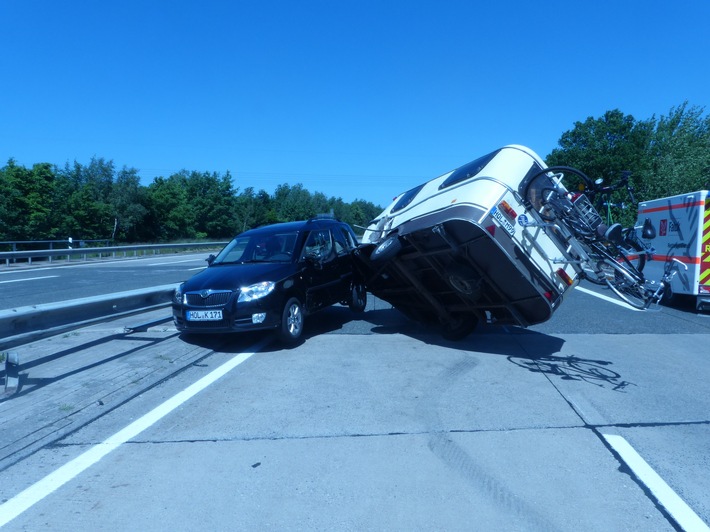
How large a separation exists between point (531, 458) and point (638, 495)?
2.71 ft

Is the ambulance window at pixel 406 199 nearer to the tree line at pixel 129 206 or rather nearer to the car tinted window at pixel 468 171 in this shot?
the car tinted window at pixel 468 171

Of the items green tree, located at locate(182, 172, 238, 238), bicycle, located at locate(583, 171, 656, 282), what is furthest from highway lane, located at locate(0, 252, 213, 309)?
green tree, located at locate(182, 172, 238, 238)

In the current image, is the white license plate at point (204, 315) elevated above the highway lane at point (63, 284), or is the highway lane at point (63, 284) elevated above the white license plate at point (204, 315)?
the white license plate at point (204, 315)

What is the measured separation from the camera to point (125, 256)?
3528 centimetres

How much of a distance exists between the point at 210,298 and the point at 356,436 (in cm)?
381

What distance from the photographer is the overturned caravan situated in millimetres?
7090

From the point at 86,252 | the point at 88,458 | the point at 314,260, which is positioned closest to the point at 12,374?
the point at 88,458

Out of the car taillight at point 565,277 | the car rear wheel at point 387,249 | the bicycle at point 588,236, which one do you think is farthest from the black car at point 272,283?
the car taillight at point 565,277

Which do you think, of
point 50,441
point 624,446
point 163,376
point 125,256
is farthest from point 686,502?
point 125,256

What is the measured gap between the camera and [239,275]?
8523 mm

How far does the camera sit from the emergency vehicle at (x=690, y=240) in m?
12.0

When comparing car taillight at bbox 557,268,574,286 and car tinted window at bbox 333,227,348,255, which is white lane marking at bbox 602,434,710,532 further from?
car tinted window at bbox 333,227,348,255

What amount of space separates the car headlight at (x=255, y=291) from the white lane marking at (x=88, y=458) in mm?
1287

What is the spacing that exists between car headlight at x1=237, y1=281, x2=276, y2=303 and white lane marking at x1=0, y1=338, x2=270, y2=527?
1.29 metres
